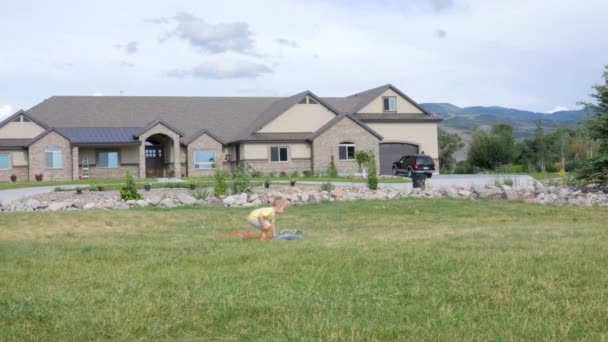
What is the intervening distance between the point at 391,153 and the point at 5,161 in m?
26.6

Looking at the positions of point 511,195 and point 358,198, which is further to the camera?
point 358,198

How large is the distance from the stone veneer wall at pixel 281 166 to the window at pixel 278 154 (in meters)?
0.29

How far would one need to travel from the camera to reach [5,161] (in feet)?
141

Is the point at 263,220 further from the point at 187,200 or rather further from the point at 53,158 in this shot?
the point at 53,158

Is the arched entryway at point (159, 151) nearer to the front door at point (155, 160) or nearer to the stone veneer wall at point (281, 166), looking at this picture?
the front door at point (155, 160)

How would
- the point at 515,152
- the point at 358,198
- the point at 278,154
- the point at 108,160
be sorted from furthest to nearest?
the point at 515,152, the point at 108,160, the point at 278,154, the point at 358,198

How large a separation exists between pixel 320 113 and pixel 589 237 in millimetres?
37348

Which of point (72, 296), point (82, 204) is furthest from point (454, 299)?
point (82, 204)

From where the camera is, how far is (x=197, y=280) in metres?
7.55

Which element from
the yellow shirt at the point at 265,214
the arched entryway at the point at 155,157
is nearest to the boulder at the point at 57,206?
the yellow shirt at the point at 265,214

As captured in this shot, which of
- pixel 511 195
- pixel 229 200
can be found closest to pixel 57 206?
pixel 229 200

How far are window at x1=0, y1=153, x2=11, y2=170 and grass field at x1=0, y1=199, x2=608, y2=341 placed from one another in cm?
3269

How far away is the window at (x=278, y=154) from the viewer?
46.1m

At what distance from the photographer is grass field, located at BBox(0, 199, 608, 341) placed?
18.3 feet
